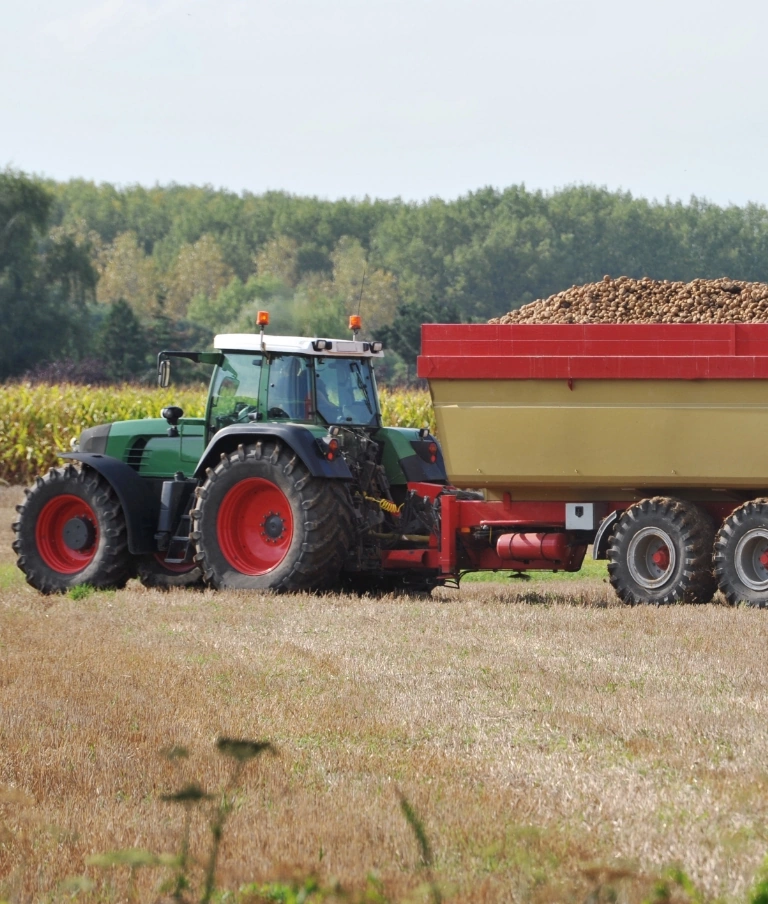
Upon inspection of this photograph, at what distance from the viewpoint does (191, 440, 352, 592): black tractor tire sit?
450 inches

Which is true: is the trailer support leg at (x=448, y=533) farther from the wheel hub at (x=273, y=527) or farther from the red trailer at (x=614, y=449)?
the wheel hub at (x=273, y=527)

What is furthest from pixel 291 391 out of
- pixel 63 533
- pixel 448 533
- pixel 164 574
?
pixel 63 533

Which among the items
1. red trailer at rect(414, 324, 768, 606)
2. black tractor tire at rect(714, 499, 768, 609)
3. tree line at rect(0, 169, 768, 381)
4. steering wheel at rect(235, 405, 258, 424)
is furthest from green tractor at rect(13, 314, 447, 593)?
tree line at rect(0, 169, 768, 381)

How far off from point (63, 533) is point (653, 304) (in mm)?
5587

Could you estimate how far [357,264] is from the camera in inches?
2554

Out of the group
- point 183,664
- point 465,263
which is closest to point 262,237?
point 465,263

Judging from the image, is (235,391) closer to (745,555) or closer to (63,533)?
(63,533)

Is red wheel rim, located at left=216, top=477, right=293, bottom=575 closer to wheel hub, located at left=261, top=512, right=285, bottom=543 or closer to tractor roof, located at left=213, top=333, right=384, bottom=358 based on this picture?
wheel hub, located at left=261, top=512, right=285, bottom=543

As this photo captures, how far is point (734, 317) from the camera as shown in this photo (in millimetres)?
12312

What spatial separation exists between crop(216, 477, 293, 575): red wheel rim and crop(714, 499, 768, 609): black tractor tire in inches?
136

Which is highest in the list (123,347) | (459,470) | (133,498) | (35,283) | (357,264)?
(357,264)

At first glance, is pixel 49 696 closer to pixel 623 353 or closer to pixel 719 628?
pixel 719 628

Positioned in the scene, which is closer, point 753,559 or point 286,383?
point 753,559

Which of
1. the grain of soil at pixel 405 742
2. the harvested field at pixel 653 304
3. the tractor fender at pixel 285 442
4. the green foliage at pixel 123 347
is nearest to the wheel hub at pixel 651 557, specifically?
the grain of soil at pixel 405 742
